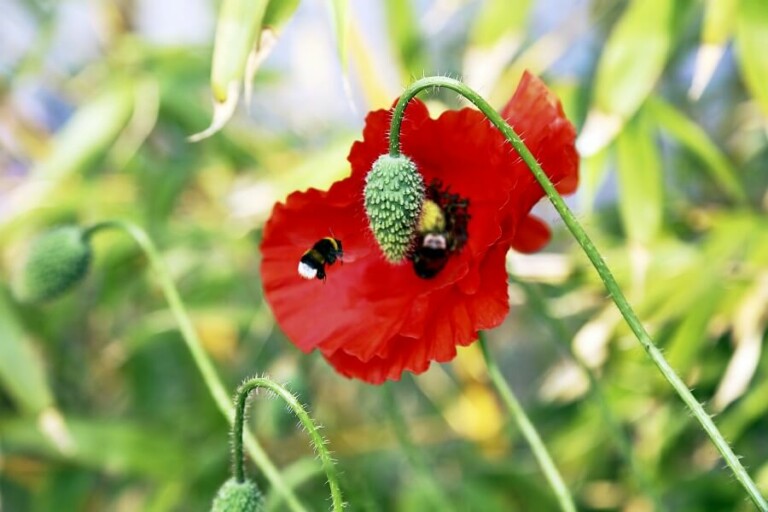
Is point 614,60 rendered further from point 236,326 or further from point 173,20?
point 173,20

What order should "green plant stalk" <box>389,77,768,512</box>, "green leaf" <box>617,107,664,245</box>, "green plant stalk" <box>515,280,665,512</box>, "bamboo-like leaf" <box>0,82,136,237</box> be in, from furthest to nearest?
"bamboo-like leaf" <box>0,82,136,237</box> < "green leaf" <box>617,107,664,245</box> < "green plant stalk" <box>515,280,665,512</box> < "green plant stalk" <box>389,77,768,512</box>

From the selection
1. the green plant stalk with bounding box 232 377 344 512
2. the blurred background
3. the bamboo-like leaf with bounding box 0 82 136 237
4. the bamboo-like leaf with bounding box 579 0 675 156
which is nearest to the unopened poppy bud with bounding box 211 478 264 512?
the green plant stalk with bounding box 232 377 344 512

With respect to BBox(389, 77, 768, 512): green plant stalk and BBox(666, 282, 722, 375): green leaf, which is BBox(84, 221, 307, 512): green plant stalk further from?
BBox(666, 282, 722, 375): green leaf

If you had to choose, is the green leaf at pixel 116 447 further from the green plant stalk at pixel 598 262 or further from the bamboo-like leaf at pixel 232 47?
the green plant stalk at pixel 598 262

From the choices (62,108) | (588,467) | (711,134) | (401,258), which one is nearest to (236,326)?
(588,467)

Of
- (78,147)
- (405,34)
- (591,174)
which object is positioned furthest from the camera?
(78,147)

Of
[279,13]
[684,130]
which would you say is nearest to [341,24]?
[279,13]

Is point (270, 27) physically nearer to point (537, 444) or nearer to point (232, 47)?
point (232, 47)

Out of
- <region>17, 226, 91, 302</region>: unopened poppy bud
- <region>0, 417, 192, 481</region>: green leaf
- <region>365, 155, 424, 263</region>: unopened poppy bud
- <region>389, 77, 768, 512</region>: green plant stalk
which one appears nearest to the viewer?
<region>389, 77, 768, 512</region>: green plant stalk
